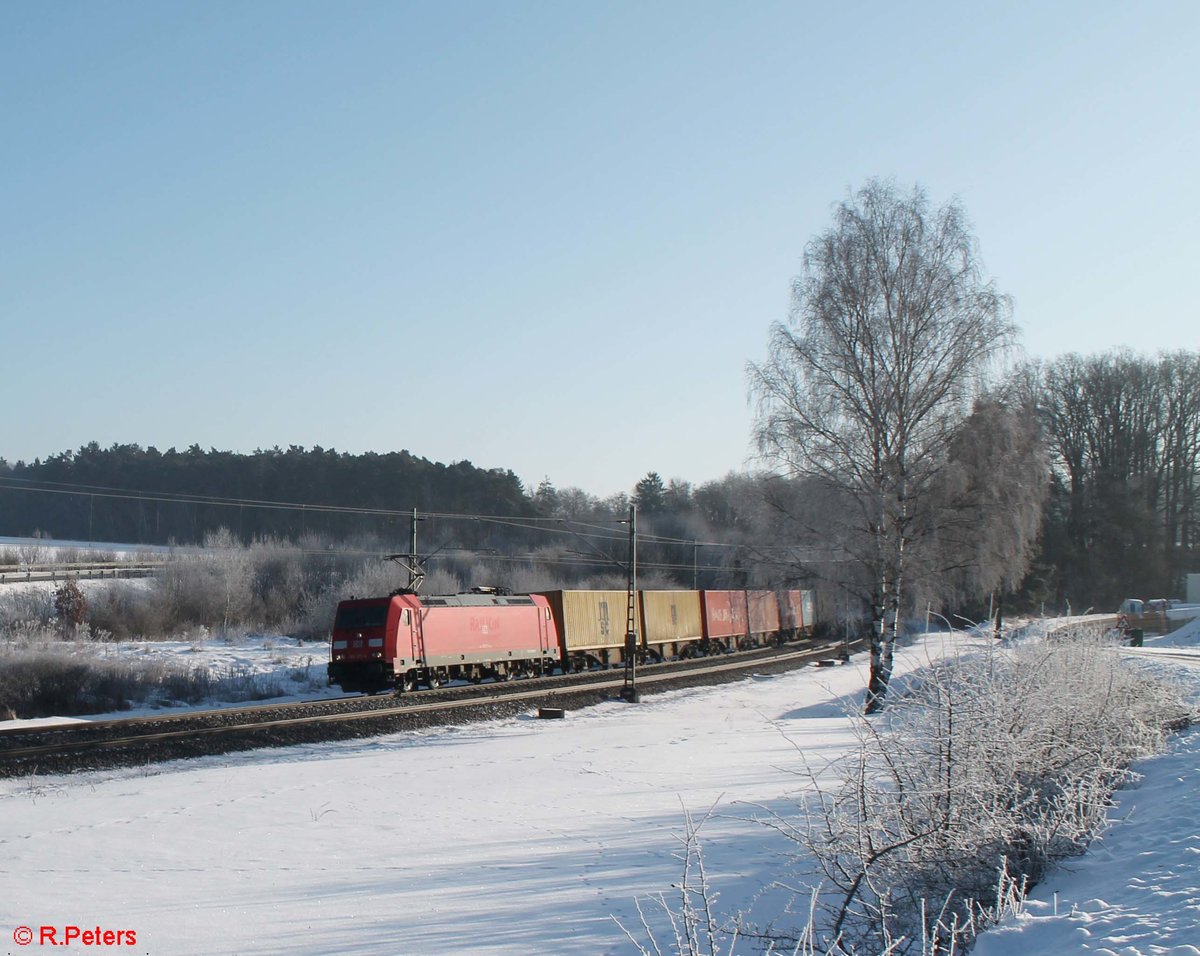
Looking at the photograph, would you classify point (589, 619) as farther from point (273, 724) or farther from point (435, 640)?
point (273, 724)

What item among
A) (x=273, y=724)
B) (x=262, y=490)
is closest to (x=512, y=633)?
(x=273, y=724)

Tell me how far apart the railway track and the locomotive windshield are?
1.86 meters

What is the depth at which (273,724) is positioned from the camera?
60.3 feet

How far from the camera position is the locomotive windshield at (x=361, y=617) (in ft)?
80.1

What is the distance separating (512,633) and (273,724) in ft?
37.8

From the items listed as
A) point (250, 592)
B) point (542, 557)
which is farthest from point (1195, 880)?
point (542, 557)

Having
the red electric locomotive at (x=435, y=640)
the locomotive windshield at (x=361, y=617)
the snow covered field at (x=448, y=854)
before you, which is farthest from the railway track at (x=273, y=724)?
the locomotive windshield at (x=361, y=617)

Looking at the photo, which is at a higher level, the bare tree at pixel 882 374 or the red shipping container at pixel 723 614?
the bare tree at pixel 882 374

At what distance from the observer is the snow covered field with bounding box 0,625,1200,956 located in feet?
21.0

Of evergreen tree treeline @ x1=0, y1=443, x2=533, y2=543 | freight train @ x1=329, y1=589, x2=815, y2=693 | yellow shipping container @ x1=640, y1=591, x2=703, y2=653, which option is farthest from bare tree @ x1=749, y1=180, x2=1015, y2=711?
evergreen tree treeline @ x1=0, y1=443, x2=533, y2=543

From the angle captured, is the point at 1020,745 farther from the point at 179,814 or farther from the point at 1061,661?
→ the point at 179,814

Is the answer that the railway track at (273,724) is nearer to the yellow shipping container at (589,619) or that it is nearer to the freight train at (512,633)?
the freight train at (512,633)

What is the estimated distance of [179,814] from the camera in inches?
406

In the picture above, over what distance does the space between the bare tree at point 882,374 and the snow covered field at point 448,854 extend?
27.3ft
